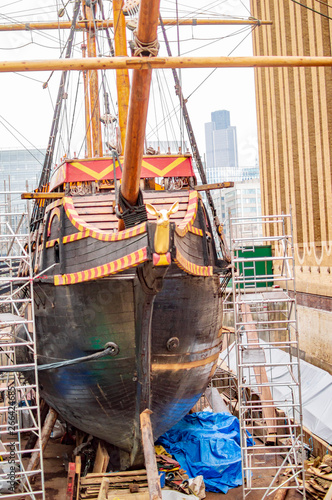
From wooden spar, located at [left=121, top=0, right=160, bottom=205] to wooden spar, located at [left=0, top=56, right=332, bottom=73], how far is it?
144 mm

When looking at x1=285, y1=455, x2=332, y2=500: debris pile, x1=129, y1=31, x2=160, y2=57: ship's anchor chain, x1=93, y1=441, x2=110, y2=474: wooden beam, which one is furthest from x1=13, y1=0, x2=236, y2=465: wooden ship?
x1=285, y1=455, x2=332, y2=500: debris pile

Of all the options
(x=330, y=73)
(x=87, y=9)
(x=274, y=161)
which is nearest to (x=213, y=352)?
(x=330, y=73)

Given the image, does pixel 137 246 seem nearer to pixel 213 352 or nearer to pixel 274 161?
pixel 213 352

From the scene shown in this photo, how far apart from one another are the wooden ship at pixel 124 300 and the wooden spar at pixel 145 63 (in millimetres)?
798

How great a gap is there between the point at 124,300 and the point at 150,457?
2116 millimetres

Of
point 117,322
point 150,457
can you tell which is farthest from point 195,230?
point 150,457

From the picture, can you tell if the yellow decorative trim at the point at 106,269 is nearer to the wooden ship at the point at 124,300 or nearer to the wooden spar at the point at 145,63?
the wooden ship at the point at 124,300

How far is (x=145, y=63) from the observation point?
5566 millimetres

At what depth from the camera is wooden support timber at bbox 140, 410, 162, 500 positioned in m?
6.77

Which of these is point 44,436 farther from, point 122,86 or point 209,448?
point 122,86

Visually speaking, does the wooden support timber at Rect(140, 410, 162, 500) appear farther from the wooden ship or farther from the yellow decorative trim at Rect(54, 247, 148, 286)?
the yellow decorative trim at Rect(54, 247, 148, 286)

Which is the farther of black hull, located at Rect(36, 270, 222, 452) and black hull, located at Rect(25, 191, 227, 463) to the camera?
black hull, located at Rect(36, 270, 222, 452)

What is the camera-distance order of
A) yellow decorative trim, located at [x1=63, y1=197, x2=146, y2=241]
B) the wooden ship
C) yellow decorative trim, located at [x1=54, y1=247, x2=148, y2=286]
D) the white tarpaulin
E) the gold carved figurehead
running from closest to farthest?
1. the gold carved figurehead
2. yellow decorative trim, located at [x1=54, y1=247, x2=148, y2=286]
3. yellow decorative trim, located at [x1=63, y1=197, x2=146, y2=241]
4. the wooden ship
5. the white tarpaulin

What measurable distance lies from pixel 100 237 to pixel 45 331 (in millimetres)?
2616
